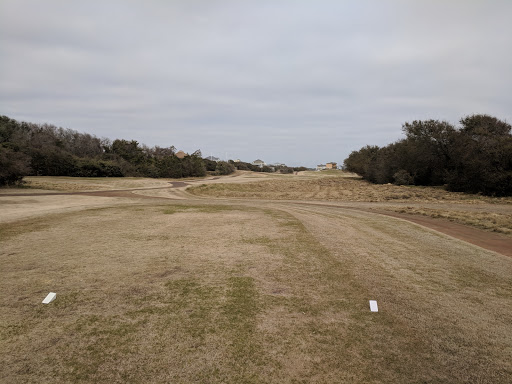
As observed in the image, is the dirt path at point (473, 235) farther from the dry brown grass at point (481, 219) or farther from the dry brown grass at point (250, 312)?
the dry brown grass at point (250, 312)

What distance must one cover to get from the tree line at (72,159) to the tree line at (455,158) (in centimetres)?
4815

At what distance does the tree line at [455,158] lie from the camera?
100ft

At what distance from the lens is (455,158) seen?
38625 mm

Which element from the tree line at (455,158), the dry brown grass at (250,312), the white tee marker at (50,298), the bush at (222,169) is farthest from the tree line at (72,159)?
the tree line at (455,158)

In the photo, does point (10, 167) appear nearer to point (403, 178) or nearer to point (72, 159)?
point (72, 159)

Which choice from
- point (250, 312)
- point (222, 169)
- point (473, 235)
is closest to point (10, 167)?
point (250, 312)

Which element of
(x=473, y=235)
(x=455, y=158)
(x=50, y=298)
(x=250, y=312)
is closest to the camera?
(x=250, y=312)

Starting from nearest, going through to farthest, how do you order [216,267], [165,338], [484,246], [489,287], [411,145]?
[165,338]
[489,287]
[216,267]
[484,246]
[411,145]

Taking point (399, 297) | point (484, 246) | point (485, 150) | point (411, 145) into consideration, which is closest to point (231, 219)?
point (399, 297)

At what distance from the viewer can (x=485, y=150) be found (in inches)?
1258

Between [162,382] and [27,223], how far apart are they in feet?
44.7

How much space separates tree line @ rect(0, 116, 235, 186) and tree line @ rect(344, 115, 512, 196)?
48.1m

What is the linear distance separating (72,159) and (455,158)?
213 feet

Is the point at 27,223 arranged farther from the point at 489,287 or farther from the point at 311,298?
the point at 489,287
